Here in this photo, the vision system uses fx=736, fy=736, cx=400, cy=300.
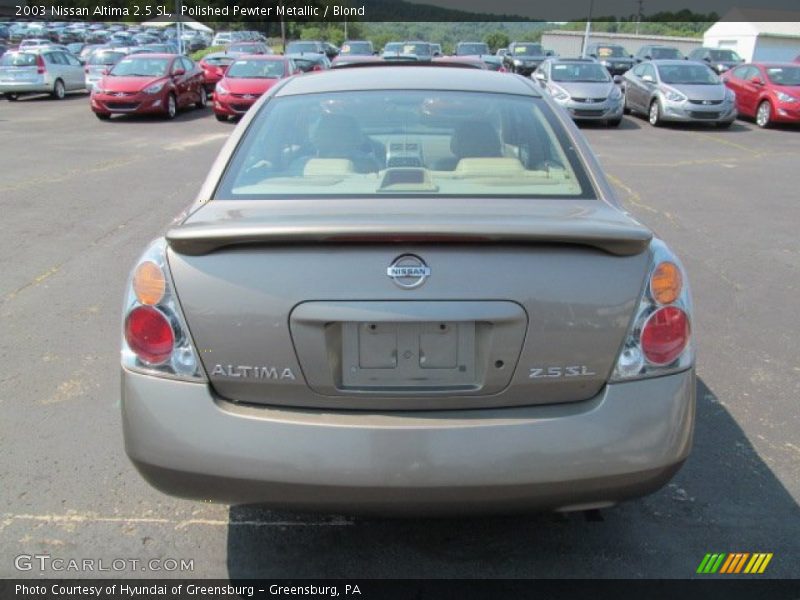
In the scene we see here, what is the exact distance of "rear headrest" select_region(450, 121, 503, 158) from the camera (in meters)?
3.31

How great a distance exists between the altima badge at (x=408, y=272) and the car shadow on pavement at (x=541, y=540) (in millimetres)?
1019

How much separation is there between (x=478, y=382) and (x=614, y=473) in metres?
0.51

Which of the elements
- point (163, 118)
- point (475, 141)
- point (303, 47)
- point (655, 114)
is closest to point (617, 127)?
point (655, 114)

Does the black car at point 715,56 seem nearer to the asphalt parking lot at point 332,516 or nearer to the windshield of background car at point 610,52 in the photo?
the windshield of background car at point 610,52

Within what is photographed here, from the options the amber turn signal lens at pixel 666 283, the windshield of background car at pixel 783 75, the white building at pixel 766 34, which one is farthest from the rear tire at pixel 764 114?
the white building at pixel 766 34

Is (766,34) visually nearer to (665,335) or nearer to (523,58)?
(523,58)

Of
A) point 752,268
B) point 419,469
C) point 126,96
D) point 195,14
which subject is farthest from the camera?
point 195,14

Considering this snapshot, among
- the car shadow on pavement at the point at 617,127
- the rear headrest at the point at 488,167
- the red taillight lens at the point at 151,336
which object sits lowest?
the car shadow on pavement at the point at 617,127

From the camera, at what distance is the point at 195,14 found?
68438 millimetres

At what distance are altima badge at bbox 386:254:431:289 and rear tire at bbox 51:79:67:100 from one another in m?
23.5

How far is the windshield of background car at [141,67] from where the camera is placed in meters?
17.9

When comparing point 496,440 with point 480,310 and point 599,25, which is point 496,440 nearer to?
point 480,310

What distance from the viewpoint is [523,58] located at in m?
29.8

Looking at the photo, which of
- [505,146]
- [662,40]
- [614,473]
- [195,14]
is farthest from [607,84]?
[195,14]
